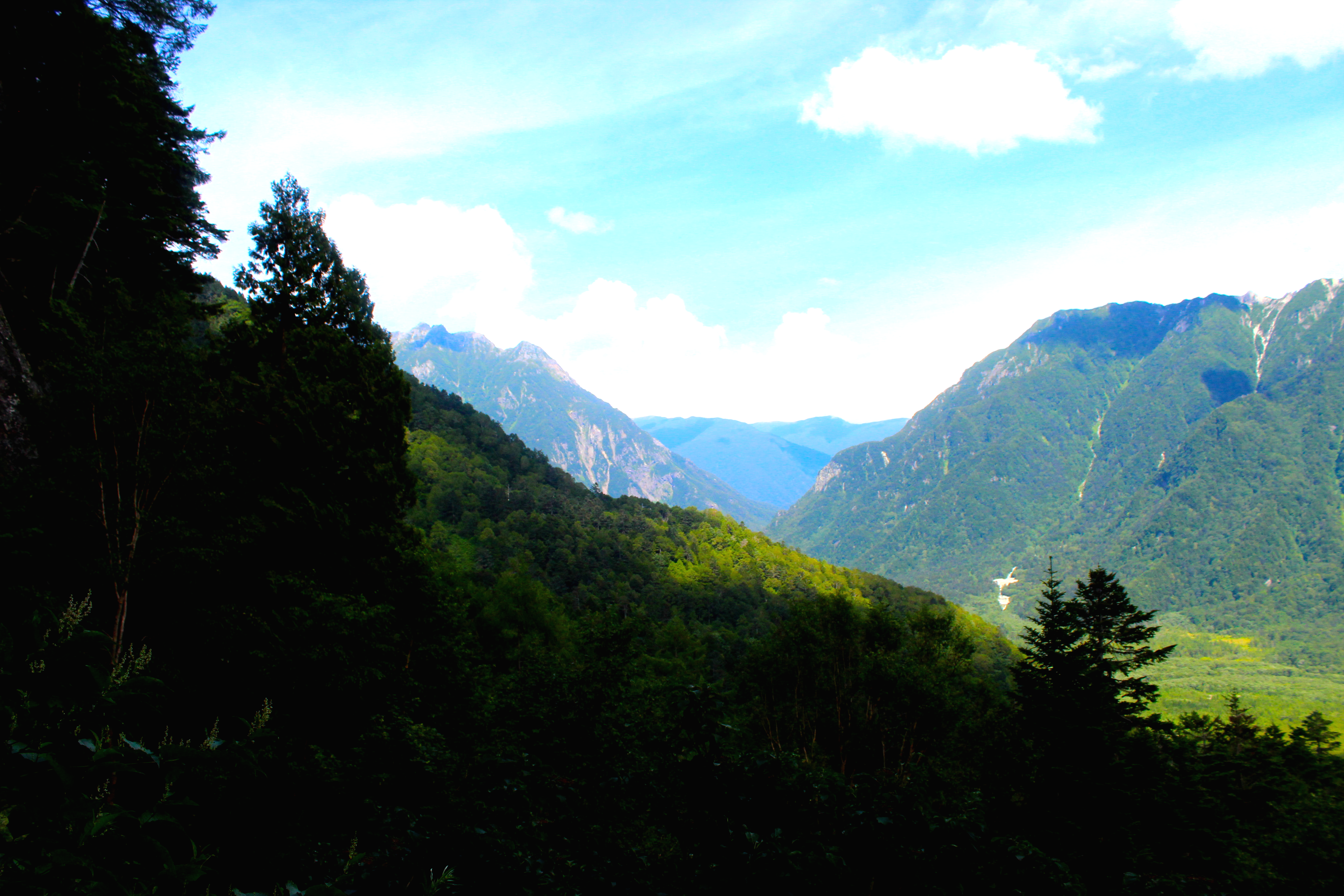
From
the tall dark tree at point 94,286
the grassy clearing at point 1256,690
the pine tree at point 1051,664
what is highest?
the tall dark tree at point 94,286

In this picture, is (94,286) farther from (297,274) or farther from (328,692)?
(328,692)

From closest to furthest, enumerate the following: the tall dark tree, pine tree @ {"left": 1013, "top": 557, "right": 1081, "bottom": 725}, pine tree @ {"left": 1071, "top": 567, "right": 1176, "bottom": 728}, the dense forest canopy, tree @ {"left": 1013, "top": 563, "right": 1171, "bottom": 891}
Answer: the dense forest canopy → the tall dark tree → tree @ {"left": 1013, "top": 563, "right": 1171, "bottom": 891} → pine tree @ {"left": 1013, "top": 557, "right": 1081, "bottom": 725} → pine tree @ {"left": 1071, "top": 567, "right": 1176, "bottom": 728}

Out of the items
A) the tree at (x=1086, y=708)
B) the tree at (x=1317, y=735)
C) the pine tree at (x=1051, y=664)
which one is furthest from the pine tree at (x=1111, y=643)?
the tree at (x=1317, y=735)

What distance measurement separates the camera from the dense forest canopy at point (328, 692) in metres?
4.34

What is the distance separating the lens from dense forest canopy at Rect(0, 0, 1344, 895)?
434 cm

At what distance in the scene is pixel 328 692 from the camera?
15648 millimetres

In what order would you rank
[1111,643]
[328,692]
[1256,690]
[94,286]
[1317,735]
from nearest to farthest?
[328,692]
[94,286]
[1111,643]
[1317,735]
[1256,690]

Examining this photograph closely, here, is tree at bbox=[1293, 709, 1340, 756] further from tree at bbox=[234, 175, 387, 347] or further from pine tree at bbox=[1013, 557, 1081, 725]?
tree at bbox=[234, 175, 387, 347]

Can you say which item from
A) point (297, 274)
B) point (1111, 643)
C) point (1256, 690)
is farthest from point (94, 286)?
point (1256, 690)

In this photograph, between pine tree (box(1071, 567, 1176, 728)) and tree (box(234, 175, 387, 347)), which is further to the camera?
pine tree (box(1071, 567, 1176, 728))

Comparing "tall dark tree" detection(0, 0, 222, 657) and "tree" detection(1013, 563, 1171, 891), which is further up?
"tall dark tree" detection(0, 0, 222, 657)

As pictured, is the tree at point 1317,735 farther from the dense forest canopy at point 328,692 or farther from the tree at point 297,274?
the tree at point 297,274

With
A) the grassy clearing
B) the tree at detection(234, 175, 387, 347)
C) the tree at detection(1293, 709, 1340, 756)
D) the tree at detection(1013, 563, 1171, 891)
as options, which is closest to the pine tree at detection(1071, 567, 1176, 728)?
the tree at detection(1013, 563, 1171, 891)

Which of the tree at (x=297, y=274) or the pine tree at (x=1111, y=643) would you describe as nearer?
the tree at (x=297, y=274)
